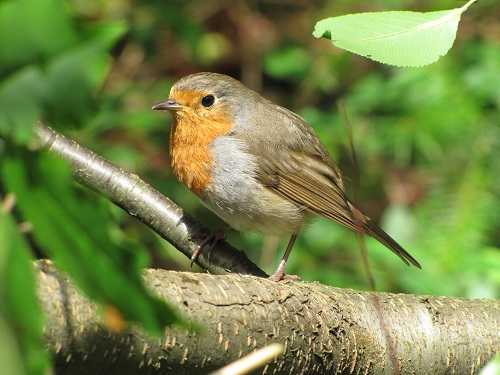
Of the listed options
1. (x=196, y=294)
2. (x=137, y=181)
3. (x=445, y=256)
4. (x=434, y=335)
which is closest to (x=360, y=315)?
(x=434, y=335)

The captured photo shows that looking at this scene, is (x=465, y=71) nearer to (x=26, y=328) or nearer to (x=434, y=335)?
(x=434, y=335)

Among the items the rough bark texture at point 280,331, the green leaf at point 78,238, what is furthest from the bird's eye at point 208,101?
the green leaf at point 78,238

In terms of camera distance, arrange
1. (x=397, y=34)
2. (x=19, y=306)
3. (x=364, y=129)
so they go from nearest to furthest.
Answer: (x=19, y=306), (x=397, y=34), (x=364, y=129)

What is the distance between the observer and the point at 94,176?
2402 millimetres

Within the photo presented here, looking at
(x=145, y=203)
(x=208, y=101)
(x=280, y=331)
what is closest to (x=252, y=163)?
(x=208, y=101)

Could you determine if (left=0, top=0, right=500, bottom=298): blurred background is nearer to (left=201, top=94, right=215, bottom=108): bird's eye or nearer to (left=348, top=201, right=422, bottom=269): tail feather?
(left=348, top=201, right=422, bottom=269): tail feather

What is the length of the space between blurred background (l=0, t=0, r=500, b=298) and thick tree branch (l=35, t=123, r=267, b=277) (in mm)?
346

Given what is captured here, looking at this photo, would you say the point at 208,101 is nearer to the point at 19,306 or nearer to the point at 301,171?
the point at 301,171

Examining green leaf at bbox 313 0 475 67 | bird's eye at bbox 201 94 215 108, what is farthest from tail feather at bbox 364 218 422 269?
green leaf at bbox 313 0 475 67

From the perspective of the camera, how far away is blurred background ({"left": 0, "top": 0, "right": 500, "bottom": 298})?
3.84 metres

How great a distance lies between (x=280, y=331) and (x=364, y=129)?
304 centimetres

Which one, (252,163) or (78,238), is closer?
(78,238)

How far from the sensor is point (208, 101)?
3564 mm

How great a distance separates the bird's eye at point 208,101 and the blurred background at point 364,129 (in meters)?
0.59
